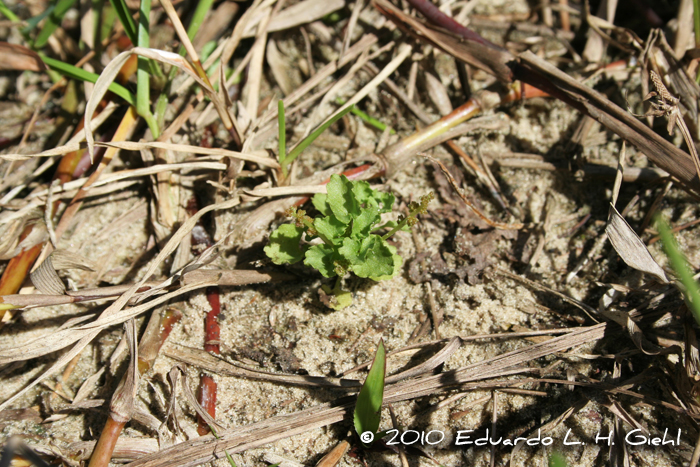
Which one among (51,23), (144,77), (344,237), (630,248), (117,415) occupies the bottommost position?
(117,415)

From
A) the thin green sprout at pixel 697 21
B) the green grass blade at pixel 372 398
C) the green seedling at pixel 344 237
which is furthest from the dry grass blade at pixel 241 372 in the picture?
the thin green sprout at pixel 697 21

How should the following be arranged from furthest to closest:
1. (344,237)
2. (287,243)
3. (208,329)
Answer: (208,329) < (287,243) < (344,237)

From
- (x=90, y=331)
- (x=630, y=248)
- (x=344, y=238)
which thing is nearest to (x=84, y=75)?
(x=90, y=331)

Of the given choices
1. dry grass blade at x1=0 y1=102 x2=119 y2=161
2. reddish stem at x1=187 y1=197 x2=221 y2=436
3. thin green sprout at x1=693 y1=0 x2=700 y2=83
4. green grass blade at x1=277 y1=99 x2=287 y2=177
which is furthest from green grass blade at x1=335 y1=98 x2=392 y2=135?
thin green sprout at x1=693 y1=0 x2=700 y2=83

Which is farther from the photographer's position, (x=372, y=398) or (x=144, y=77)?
(x=144, y=77)

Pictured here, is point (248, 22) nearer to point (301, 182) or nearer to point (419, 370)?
point (301, 182)

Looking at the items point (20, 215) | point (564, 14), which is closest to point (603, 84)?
point (564, 14)

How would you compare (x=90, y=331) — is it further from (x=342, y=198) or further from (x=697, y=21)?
(x=697, y=21)

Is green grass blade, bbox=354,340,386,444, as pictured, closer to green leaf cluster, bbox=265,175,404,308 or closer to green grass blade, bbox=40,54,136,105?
green leaf cluster, bbox=265,175,404,308
